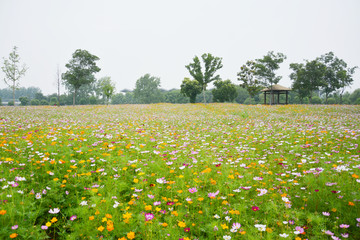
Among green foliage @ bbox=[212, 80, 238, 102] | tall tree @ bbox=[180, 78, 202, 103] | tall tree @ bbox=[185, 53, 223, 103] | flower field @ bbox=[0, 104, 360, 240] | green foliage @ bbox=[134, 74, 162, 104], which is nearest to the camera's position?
flower field @ bbox=[0, 104, 360, 240]

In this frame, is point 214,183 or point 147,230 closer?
point 147,230

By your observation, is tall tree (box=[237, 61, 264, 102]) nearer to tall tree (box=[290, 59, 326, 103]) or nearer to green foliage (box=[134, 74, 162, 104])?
tall tree (box=[290, 59, 326, 103])

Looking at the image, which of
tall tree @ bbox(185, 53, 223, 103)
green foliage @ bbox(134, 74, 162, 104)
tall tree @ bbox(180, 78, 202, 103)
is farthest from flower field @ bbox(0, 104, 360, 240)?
green foliage @ bbox(134, 74, 162, 104)

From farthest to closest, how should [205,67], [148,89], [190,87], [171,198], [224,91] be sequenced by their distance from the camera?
[148,89] < [224,91] < [190,87] < [205,67] < [171,198]

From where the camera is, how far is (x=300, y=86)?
44219 mm

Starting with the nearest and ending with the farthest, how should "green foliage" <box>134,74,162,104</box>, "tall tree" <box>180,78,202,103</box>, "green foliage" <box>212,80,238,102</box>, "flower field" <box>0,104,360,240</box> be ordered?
"flower field" <box>0,104,360,240</box>
"tall tree" <box>180,78,202,103</box>
"green foliage" <box>212,80,238,102</box>
"green foliage" <box>134,74,162,104</box>

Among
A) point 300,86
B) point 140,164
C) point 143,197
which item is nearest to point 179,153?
point 140,164

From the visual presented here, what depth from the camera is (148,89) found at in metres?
89.2

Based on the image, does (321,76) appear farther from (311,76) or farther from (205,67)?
(205,67)

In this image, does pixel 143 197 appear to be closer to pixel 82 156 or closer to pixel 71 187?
pixel 71 187

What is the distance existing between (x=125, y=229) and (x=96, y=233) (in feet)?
1.37

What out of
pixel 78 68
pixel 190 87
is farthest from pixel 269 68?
pixel 78 68

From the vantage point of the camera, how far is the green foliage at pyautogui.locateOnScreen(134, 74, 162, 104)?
88.6 m

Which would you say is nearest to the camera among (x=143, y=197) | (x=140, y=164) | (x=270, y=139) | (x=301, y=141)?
(x=143, y=197)
